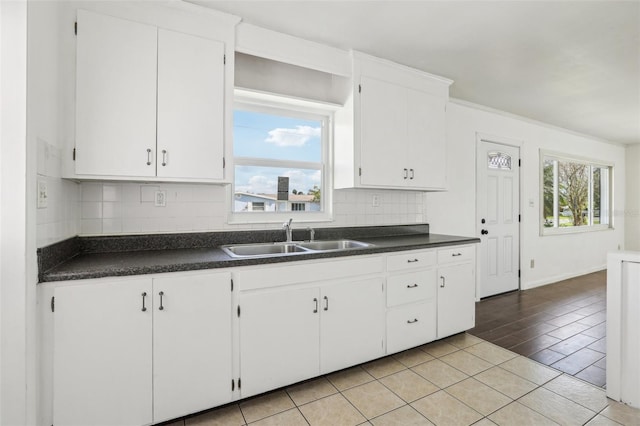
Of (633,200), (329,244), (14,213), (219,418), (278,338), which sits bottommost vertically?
(219,418)

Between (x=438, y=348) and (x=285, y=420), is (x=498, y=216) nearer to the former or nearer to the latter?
(x=438, y=348)

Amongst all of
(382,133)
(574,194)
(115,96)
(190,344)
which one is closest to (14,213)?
(115,96)

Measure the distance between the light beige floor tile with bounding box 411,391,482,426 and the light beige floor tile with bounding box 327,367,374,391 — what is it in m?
0.38

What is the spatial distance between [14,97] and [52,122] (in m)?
0.33

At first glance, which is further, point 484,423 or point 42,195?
point 484,423

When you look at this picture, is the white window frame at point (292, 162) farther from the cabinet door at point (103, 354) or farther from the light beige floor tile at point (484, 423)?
the light beige floor tile at point (484, 423)

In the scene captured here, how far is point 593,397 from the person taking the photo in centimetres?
→ 201

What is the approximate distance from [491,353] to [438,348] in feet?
1.34

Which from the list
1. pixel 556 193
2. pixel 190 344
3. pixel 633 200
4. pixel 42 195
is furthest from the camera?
pixel 633 200

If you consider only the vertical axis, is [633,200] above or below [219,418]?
above

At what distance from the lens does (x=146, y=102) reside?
1.94 metres

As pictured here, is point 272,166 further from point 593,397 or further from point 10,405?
point 593,397

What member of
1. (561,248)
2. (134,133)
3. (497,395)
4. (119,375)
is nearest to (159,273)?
(119,375)

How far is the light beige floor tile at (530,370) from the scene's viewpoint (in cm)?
222
